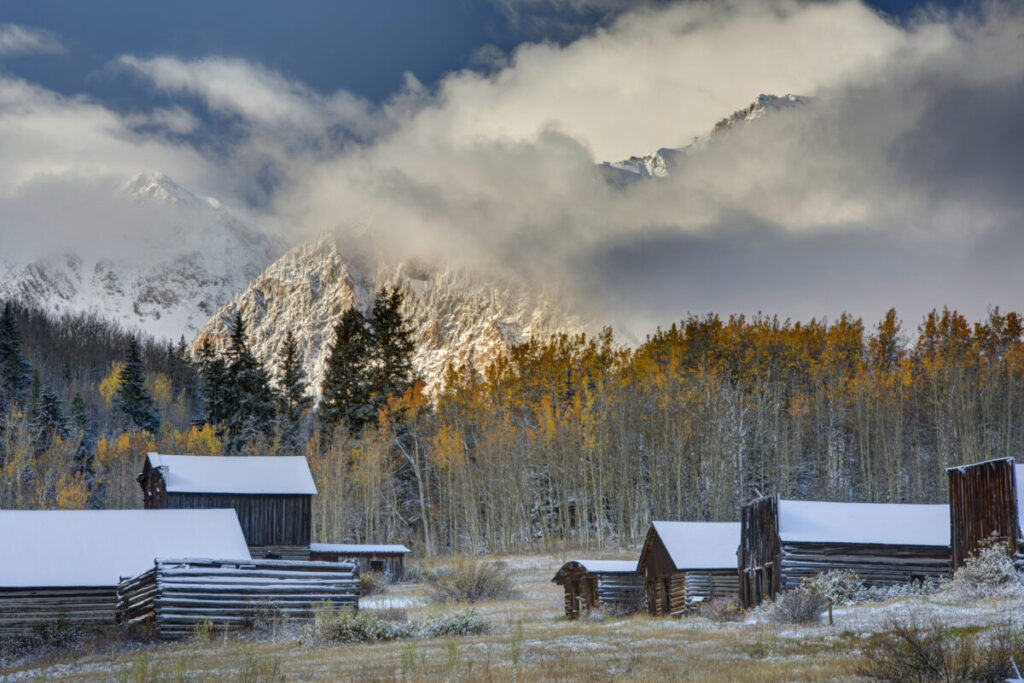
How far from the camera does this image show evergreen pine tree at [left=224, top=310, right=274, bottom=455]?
8600 centimetres

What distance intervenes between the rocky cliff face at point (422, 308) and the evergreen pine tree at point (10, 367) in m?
29.2

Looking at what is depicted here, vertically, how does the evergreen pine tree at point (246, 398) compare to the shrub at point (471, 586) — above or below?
above

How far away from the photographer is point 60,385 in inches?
4798

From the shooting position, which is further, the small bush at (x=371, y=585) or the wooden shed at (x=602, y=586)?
the small bush at (x=371, y=585)

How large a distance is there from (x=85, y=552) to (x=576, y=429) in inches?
1559

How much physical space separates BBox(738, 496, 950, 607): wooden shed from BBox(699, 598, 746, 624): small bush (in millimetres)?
826

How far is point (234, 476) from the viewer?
4784 cm

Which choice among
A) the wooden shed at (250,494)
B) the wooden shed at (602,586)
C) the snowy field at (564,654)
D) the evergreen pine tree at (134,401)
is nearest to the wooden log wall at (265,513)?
the wooden shed at (250,494)

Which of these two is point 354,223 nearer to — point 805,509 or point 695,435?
point 695,435

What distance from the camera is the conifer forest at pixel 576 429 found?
66.0 m

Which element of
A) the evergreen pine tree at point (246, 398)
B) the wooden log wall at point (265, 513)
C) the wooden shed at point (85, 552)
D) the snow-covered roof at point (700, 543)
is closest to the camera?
the wooden shed at point (85, 552)

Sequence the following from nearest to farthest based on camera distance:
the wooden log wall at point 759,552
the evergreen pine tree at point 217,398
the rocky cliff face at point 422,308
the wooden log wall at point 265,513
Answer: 1. the wooden log wall at point 759,552
2. the wooden log wall at point 265,513
3. the evergreen pine tree at point 217,398
4. the rocky cliff face at point 422,308

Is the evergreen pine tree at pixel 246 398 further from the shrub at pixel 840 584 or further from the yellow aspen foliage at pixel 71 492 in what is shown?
the shrub at pixel 840 584

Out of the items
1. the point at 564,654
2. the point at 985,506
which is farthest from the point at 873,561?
the point at 564,654
